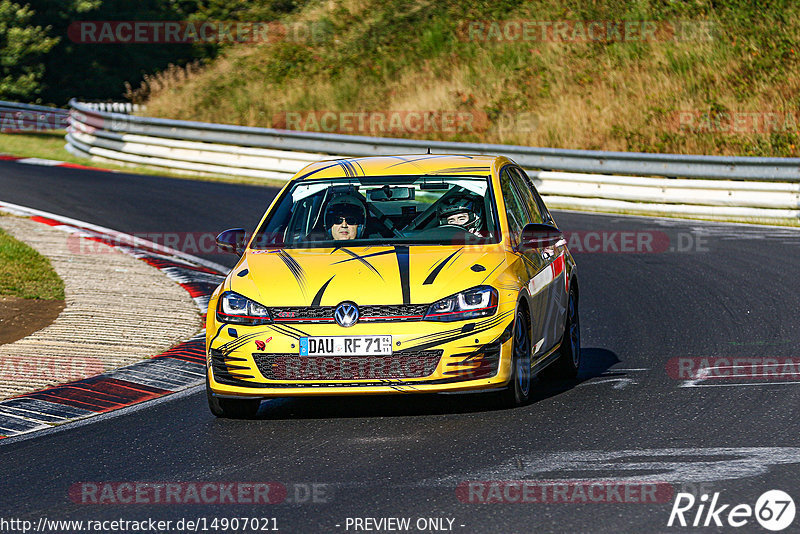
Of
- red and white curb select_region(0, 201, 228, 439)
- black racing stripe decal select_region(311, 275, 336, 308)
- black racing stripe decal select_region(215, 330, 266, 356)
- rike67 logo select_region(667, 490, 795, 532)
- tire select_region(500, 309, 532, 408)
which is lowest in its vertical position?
rike67 logo select_region(667, 490, 795, 532)

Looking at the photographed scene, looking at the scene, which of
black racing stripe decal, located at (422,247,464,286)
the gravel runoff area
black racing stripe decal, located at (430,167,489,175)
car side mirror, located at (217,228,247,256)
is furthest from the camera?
the gravel runoff area

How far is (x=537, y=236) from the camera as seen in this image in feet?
27.0

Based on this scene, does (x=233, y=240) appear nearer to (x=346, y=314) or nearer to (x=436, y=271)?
(x=346, y=314)

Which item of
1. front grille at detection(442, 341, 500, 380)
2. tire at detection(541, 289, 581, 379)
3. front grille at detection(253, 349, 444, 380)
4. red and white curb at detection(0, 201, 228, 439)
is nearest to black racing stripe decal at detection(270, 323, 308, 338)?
front grille at detection(253, 349, 444, 380)

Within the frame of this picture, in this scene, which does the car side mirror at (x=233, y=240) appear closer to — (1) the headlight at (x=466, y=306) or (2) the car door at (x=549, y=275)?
(1) the headlight at (x=466, y=306)

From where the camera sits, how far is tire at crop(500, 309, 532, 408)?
7.57 meters

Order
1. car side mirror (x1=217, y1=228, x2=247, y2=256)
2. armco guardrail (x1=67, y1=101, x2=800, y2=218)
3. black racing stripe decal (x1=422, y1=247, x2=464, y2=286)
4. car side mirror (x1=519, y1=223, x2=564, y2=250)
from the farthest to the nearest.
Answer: armco guardrail (x1=67, y1=101, x2=800, y2=218)
car side mirror (x1=217, y1=228, x2=247, y2=256)
car side mirror (x1=519, y1=223, x2=564, y2=250)
black racing stripe decal (x1=422, y1=247, x2=464, y2=286)

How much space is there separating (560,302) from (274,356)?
8.00 feet

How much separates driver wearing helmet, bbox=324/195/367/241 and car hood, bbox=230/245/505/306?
0.31 meters

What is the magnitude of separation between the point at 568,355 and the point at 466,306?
179 cm

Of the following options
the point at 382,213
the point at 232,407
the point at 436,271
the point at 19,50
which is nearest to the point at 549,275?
the point at 382,213

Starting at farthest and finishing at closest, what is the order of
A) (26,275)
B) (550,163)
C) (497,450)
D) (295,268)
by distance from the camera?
(550,163), (26,275), (295,268), (497,450)

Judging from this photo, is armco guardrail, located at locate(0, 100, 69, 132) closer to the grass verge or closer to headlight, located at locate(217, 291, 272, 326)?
the grass verge

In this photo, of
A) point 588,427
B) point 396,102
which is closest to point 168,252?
point 588,427
